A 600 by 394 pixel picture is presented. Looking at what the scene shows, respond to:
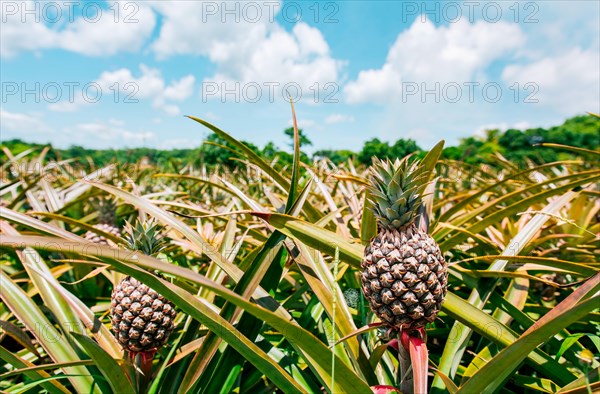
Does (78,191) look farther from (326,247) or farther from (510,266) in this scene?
(510,266)

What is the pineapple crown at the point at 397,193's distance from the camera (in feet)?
2.64

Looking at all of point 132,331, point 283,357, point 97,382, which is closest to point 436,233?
point 283,357

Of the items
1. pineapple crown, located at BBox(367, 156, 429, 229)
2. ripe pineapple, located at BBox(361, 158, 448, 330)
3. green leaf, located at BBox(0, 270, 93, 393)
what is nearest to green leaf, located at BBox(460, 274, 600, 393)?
ripe pineapple, located at BBox(361, 158, 448, 330)

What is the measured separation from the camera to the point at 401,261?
0.76m

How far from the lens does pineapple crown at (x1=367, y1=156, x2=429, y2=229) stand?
80 centimetres

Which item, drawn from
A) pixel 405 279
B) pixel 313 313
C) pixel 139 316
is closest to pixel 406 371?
pixel 405 279

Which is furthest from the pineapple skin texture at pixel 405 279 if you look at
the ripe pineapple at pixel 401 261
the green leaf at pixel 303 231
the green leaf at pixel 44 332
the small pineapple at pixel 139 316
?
Answer: the green leaf at pixel 44 332

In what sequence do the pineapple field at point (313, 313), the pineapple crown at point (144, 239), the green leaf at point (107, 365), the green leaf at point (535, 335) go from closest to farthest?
the green leaf at point (535, 335) < the pineapple field at point (313, 313) < the green leaf at point (107, 365) < the pineapple crown at point (144, 239)

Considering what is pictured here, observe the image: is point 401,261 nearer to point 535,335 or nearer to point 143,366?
point 535,335

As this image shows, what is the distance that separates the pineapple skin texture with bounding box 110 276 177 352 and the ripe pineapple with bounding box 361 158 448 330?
546 mm

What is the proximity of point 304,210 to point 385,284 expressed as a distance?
0.75m

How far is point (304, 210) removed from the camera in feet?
4.89

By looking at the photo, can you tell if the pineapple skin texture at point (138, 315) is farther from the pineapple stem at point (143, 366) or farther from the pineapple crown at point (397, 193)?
the pineapple crown at point (397, 193)

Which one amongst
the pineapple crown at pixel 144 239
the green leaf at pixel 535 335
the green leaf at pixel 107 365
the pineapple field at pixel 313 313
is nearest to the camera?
the green leaf at pixel 535 335
